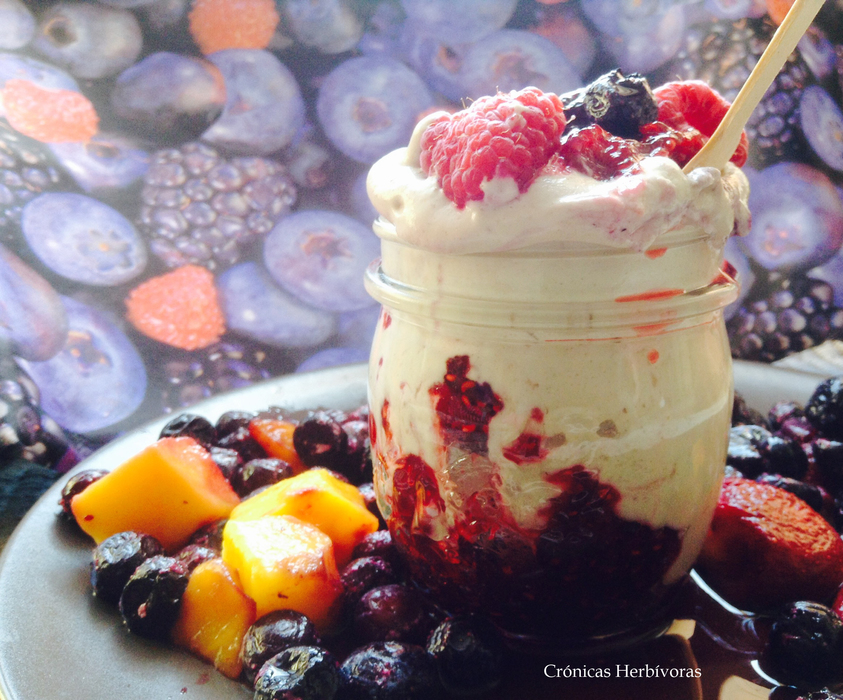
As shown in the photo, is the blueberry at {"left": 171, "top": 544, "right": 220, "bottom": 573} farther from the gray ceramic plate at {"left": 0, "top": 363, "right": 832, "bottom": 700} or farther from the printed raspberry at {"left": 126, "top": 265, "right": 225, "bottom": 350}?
the printed raspberry at {"left": 126, "top": 265, "right": 225, "bottom": 350}

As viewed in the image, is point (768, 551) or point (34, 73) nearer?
point (768, 551)

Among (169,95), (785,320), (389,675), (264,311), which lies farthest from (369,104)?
(389,675)

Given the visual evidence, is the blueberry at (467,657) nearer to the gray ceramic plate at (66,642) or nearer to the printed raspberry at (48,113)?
the gray ceramic plate at (66,642)

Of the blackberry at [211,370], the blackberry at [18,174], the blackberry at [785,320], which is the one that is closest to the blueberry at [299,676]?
the blackberry at [211,370]

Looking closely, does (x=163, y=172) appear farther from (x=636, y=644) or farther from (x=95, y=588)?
(x=636, y=644)

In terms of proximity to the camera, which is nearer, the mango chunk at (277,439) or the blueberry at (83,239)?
the mango chunk at (277,439)

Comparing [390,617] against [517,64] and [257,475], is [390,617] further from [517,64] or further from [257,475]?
[517,64]
